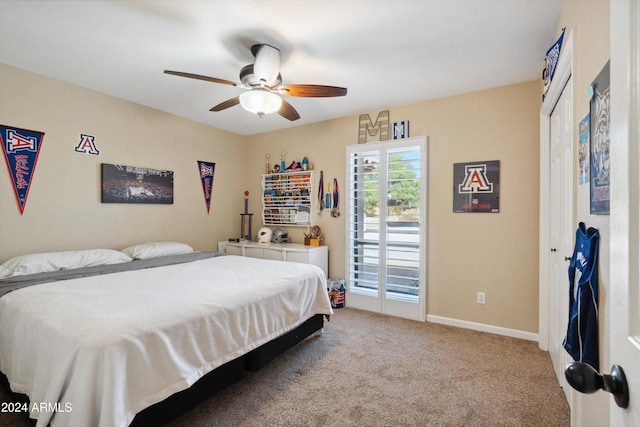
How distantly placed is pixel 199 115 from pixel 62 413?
136 inches

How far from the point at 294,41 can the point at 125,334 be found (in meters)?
2.15

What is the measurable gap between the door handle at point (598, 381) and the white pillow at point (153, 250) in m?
3.53

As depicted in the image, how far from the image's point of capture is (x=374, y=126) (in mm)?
3725

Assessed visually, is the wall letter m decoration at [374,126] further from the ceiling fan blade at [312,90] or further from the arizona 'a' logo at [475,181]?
the ceiling fan blade at [312,90]

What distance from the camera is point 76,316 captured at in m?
1.51

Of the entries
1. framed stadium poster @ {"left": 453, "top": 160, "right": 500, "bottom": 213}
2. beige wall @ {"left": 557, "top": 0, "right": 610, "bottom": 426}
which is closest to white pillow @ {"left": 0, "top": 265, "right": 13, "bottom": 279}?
beige wall @ {"left": 557, "top": 0, "right": 610, "bottom": 426}

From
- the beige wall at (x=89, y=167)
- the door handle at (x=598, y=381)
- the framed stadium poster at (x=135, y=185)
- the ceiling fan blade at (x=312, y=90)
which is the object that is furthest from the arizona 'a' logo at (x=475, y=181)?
Result: the framed stadium poster at (x=135, y=185)

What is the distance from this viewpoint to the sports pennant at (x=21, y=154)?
2.61 meters

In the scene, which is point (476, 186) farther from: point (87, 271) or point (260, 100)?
point (87, 271)

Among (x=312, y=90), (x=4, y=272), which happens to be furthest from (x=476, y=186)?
(x=4, y=272)

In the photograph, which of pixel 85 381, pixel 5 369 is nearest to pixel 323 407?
pixel 85 381

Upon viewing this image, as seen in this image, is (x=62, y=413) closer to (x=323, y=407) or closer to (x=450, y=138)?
(x=323, y=407)

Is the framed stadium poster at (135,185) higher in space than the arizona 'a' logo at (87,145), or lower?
lower

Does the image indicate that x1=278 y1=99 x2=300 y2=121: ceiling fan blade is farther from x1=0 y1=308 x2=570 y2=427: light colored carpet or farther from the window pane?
x1=0 y1=308 x2=570 y2=427: light colored carpet
